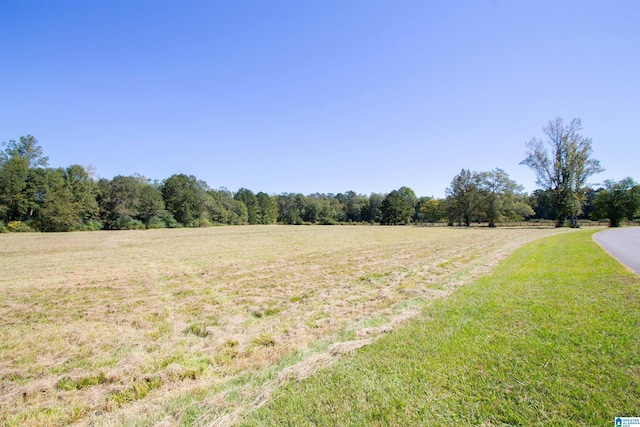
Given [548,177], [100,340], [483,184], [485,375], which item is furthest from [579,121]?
[100,340]

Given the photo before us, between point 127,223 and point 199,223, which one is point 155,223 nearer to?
point 127,223

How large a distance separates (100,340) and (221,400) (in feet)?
11.7

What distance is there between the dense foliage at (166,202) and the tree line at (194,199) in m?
0.15

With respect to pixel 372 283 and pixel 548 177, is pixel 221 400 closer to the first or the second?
pixel 372 283

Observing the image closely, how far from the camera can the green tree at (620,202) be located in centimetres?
4503

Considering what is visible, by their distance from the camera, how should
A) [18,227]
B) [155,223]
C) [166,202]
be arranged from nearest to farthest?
1. [18,227]
2. [155,223]
3. [166,202]

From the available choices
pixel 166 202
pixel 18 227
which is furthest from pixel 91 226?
pixel 166 202

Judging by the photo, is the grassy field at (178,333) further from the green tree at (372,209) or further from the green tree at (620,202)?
A: the green tree at (372,209)

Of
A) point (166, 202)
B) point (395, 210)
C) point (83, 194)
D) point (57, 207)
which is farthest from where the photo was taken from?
point (395, 210)

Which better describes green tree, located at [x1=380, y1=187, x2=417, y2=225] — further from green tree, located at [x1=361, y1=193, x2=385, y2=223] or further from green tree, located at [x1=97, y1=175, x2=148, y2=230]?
green tree, located at [x1=97, y1=175, x2=148, y2=230]

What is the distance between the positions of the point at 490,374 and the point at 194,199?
8143cm

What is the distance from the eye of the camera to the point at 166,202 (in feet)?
237

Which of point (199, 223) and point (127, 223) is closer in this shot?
point (127, 223)

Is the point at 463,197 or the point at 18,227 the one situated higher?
the point at 463,197
